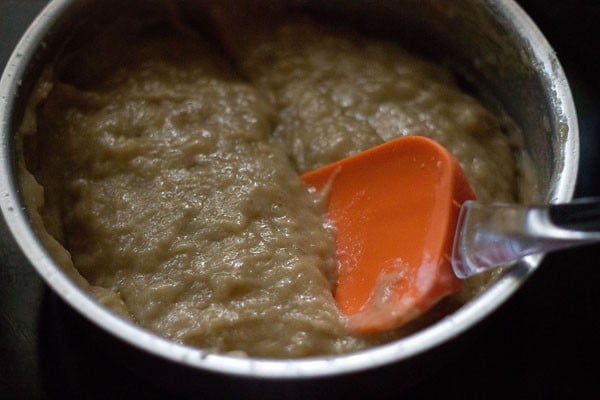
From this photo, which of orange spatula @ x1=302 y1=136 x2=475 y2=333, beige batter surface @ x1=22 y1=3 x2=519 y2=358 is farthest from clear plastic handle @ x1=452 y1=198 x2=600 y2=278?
beige batter surface @ x1=22 y1=3 x2=519 y2=358

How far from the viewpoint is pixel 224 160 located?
3.98ft

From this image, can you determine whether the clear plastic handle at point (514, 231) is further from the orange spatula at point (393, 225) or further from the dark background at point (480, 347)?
the dark background at point (480, 347)

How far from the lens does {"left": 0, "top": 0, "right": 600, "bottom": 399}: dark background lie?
1.10 metres

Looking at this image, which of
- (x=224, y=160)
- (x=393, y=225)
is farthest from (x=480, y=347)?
(x=224, y=160)

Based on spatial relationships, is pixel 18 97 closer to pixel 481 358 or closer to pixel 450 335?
pixel 450 335

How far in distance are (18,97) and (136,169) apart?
0.72 feet

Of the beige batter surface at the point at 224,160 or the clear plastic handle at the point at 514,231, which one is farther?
the beige batter surface at the point at 224,160

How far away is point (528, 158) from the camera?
1.26 metres

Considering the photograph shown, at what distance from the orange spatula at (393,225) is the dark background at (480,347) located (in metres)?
0.15

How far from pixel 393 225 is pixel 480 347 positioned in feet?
0.87

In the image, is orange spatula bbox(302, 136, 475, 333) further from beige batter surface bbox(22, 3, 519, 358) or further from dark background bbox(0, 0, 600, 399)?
dark background bbox(0, 0, 600, 399)

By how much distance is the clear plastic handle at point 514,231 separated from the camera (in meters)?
0.85

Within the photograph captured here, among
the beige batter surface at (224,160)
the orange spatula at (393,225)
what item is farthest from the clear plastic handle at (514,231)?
the beige batter surface at (224,160)

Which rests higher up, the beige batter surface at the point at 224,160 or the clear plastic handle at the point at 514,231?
the clear plastic handle at the point at 514,231
